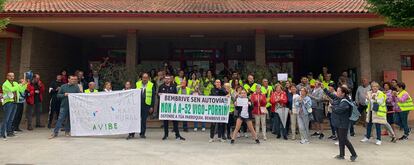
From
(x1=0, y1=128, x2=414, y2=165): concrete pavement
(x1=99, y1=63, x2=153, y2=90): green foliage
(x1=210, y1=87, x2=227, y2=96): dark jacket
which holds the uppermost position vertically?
(x1=99, y1=63, x2=153, y2=90): green foliage

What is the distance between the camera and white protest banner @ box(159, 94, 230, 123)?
8773 millimetres

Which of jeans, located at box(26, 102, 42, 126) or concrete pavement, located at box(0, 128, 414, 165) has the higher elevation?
jeans, located at box(26, 102, 42, 126)

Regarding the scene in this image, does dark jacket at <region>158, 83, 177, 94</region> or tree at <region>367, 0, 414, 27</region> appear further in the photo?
dark jacket at <region>158, 83, 177, 94</region>

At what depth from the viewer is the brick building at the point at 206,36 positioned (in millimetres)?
10852

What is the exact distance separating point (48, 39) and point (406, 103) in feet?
43.2

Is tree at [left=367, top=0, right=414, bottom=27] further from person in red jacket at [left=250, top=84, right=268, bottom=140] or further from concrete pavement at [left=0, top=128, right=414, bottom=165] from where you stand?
person in red jacket at [left=250, top=84, right=268, bottom=140]

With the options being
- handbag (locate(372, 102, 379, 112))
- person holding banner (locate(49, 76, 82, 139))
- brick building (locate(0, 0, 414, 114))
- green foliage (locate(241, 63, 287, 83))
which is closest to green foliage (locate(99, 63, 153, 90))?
brick building (locate(0, 0, 414, 114))

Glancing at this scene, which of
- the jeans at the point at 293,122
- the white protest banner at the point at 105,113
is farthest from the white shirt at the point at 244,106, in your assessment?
the white protest banner at the point at 105,113

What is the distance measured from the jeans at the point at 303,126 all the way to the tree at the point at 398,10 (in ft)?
10.6

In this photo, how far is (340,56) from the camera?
1384 cm

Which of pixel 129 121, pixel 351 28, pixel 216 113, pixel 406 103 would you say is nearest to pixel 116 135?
pixel 129 121

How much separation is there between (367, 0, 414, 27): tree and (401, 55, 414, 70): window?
7.15 meters

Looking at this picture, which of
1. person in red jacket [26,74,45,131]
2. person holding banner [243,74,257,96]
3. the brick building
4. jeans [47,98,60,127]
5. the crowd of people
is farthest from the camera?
the brick building

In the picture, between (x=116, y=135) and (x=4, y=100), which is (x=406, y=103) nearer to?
(x=116, y=135)
